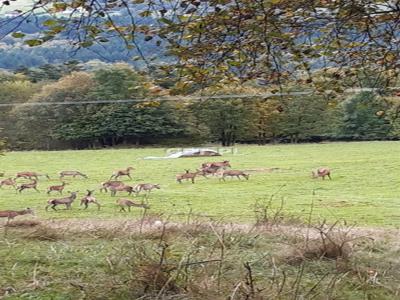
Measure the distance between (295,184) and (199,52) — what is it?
1606cm

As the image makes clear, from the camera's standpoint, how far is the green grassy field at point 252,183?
12312mm

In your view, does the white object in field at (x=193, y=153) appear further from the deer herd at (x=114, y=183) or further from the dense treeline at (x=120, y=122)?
the deer herd at (x=114, y=183)

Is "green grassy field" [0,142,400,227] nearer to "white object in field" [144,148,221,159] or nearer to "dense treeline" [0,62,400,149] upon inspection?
"white object in field" [144,148,221,159]

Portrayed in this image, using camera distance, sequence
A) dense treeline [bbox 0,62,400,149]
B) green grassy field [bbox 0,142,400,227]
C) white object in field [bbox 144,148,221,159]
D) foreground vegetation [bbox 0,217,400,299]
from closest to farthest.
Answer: foreground vegetation [bbox 0,217,400,299] < green grassy field [bbox 0,142,400,227] < dense treeline [bbox 0,62,400,149] < white object in field [bbox 144,148,221,159]

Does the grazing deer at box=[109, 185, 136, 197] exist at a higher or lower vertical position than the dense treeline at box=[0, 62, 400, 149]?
lower

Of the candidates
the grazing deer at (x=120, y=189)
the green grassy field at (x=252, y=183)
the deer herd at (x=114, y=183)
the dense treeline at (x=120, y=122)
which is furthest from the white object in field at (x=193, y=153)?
the grazing deer at (x=120, y=189)

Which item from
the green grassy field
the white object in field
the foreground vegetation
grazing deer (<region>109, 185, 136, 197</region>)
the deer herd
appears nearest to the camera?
the foreground vegetation

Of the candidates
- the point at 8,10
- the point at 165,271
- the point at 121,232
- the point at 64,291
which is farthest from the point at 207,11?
the point at 121,232

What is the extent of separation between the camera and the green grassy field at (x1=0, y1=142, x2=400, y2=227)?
12.3m

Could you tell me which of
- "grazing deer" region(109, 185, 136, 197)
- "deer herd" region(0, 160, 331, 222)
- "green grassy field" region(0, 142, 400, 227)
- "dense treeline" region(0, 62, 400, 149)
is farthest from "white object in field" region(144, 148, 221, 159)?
"grazing deer" region(109, 185, 136, 197)

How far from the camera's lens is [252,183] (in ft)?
65.2

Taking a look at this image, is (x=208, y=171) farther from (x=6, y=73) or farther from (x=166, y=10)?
(x=6, y=73)

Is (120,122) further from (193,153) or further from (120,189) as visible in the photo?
(120,189)

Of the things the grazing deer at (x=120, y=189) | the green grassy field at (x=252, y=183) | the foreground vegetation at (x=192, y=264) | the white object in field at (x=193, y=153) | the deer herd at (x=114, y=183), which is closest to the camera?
the foreground vegetation at (x=192, y=264)
